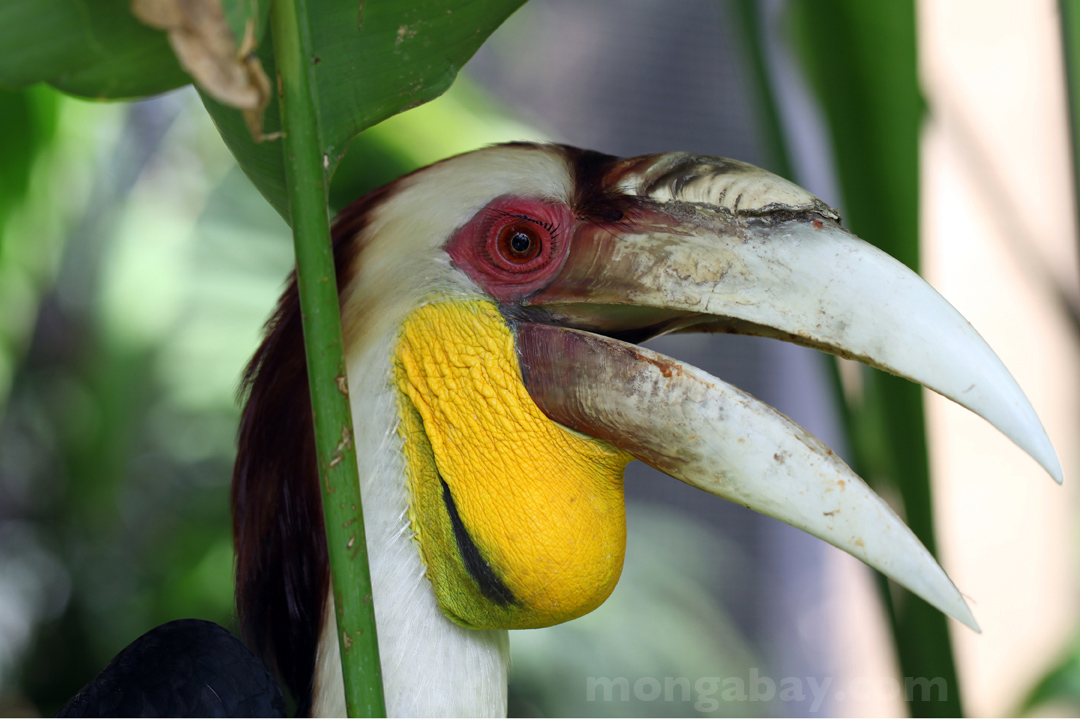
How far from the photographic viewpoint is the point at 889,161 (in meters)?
0.77

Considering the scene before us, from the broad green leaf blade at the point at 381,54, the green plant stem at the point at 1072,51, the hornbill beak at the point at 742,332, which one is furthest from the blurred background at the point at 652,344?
the broad green leaf blade at the point at 381,54

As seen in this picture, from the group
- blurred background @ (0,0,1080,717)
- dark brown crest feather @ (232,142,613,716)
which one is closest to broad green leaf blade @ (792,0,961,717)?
dark brown crest feather @ (232,142,613,716)

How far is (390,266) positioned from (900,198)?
0.50 meters

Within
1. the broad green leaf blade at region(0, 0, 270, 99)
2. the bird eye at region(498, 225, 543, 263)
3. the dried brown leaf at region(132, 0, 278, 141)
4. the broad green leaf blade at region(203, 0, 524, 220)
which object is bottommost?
the dried brown leaf at region(132, 0, 278, 141)

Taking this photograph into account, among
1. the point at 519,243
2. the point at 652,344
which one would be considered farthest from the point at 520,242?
the point at 652,344

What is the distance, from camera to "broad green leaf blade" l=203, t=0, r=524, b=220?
0.50 metres

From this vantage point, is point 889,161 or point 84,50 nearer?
point 84,50

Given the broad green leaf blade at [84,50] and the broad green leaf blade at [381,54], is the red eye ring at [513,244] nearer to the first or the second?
the broad green leaf blade at [381,54]

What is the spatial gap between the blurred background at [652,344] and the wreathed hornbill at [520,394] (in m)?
0.95

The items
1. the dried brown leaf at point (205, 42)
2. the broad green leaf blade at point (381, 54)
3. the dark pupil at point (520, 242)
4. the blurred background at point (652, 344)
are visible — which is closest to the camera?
the dried brown leaf at point (205, 42)

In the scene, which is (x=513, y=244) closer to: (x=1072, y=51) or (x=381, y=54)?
(x=381, y=54)

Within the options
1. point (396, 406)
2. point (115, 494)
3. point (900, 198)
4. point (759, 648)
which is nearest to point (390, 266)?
point (396, 406)

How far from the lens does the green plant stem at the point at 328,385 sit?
0.42m

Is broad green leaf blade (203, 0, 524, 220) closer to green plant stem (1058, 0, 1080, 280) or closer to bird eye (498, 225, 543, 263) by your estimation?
bird eye (498, 225, 543, 263)
